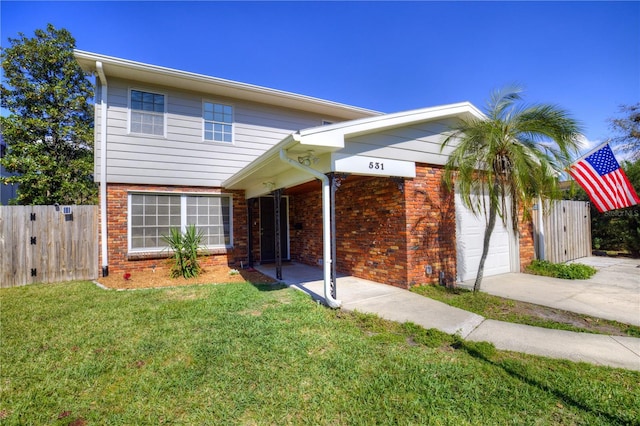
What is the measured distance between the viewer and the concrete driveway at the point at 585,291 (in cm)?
451

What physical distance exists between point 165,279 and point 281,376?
5.74 m

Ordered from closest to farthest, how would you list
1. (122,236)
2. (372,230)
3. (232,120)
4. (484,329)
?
(484,329), (372,230), (122,236), (232,120)

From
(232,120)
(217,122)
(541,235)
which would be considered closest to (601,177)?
(541,235)

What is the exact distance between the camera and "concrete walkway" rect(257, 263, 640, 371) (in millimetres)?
3148

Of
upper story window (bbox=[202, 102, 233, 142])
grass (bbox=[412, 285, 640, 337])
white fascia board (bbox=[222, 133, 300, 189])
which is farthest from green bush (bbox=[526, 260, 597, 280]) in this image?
upper story window (bbox=[202, 102, 233, 142])

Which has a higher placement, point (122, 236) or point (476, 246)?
point (122, 236)

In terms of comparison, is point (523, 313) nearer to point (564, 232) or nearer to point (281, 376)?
point (281, 376)

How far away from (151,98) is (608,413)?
1026 centimetres

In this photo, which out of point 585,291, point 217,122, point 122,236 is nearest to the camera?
point 585,291

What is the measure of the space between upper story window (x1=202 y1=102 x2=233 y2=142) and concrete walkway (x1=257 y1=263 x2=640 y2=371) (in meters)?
5.53

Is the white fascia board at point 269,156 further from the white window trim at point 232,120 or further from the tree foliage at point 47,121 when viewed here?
the tree foliage at point 47,121

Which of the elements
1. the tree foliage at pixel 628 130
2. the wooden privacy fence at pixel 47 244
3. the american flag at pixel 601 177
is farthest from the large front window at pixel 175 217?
the tree foliage at pixel 628 130

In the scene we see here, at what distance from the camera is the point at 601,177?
22.9ft

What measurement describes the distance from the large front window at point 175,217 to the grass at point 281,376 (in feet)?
12.1
